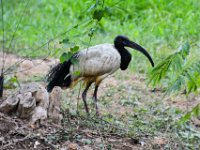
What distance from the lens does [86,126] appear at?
6.38 meters

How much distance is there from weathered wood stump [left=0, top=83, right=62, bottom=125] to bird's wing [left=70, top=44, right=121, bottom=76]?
1287 mm

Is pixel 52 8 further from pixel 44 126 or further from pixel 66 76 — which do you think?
pixel 44 126

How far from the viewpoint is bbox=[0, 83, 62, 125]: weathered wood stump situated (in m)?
5.80

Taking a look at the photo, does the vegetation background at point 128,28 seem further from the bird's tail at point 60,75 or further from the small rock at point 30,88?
the small rock at point 30,88

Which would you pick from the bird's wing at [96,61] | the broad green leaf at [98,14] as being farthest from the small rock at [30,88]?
the bird's wing at [96,61]

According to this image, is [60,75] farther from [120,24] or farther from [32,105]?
[120,24]

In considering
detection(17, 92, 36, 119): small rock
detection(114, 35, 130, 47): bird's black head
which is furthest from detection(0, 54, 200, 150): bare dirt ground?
detection(114, 35, 130, 47): bird's black head

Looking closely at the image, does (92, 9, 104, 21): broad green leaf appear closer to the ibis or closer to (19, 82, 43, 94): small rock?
(19, 82, 43, 94): small rock

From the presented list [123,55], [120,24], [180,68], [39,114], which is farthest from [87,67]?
[120,24]

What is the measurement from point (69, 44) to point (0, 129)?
3.25ft

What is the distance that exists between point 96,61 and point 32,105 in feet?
5.81

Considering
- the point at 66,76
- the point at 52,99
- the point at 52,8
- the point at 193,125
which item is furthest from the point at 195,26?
the point at 52,99

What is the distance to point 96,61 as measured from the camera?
7.40 m

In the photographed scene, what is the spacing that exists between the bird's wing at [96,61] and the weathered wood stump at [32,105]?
129 centimetres
